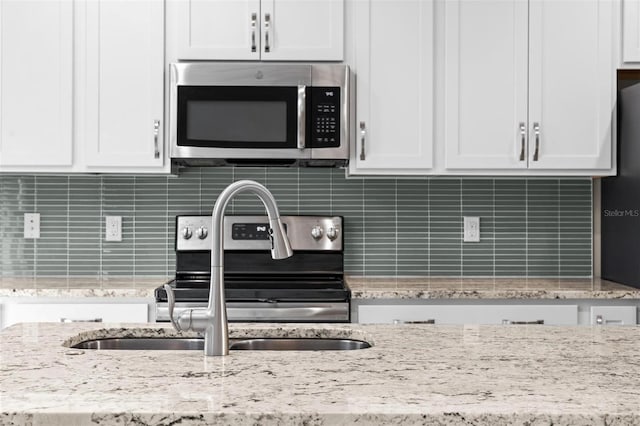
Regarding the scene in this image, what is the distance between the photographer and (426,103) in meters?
2.96

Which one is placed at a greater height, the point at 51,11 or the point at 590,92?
the point at 51,11

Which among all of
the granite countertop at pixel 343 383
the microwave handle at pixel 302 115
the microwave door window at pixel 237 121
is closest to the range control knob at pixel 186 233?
the microwave door window at pixel 237 121

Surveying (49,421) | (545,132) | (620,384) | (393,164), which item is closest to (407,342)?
(620,384)

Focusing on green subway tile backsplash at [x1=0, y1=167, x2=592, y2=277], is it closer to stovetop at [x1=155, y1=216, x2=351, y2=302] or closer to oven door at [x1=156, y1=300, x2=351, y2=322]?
stovetop at [x1=155, y1=216, x2=351, y2=302]

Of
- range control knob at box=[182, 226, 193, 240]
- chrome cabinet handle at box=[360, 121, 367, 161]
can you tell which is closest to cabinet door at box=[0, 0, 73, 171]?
range control knob at box=[182, 226, 193, 240]

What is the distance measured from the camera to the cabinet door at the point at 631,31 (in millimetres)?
2973

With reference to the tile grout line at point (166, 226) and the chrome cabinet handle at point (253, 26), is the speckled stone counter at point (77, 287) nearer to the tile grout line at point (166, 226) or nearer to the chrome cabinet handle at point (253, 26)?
the tile grout line at point (166, 226)

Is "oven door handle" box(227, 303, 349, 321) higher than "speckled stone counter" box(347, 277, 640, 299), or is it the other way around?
"speckled stone counter" box(347, 277, 640, 299)

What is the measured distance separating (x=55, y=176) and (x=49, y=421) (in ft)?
8.33

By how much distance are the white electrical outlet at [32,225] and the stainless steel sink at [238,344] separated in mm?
1863

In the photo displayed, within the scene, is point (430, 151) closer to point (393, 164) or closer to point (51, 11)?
point (393, 164)

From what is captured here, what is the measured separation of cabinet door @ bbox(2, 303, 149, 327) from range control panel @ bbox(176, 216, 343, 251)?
18.8 inches

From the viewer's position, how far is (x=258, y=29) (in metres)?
2.94

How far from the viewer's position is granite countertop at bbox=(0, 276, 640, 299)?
271cm
